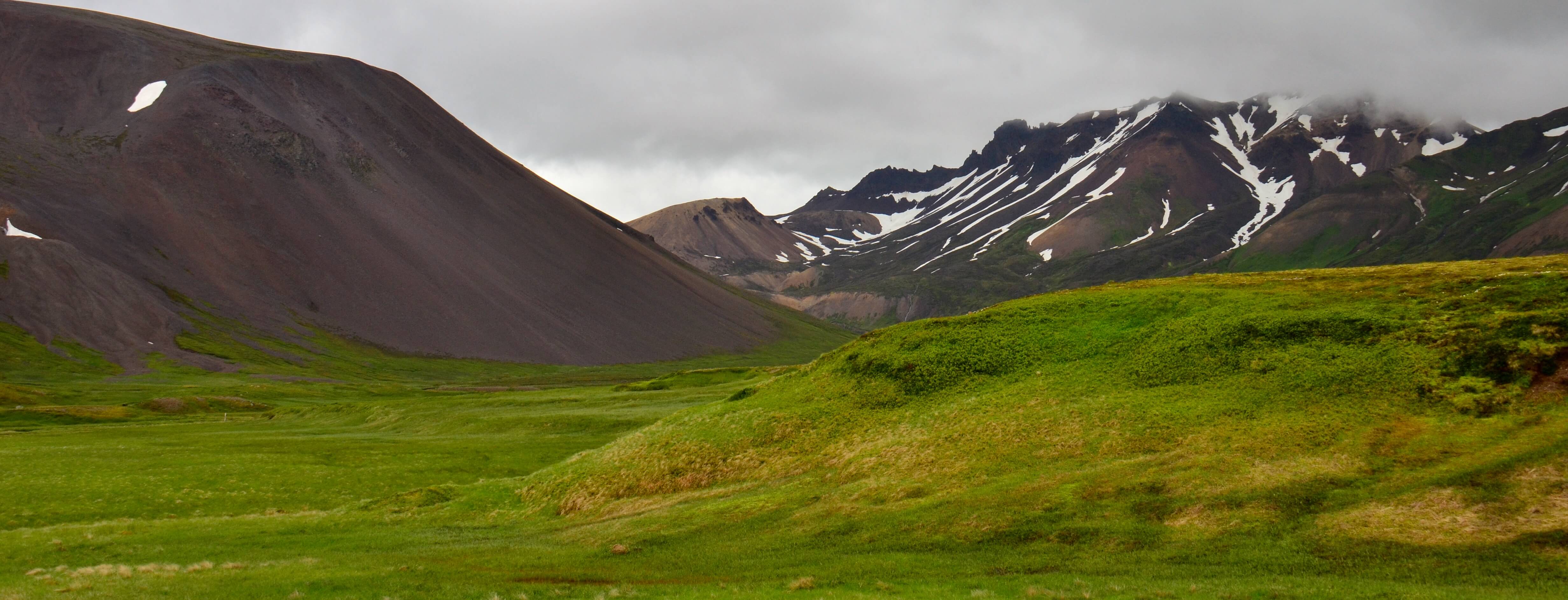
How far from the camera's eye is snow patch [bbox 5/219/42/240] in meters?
166

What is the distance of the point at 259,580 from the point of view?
27.2m

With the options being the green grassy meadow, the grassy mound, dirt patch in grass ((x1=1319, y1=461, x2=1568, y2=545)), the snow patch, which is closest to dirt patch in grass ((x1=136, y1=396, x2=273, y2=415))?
the green grassy meadow

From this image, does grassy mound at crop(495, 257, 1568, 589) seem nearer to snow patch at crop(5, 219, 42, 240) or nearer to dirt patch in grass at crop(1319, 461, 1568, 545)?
dirt patch in grass at crop(1319, 461, 1568, 545)

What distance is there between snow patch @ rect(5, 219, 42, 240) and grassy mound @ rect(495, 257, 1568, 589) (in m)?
174

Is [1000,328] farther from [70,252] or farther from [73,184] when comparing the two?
[73,184]

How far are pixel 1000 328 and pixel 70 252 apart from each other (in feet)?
605

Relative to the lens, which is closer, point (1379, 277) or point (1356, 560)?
point (1356, 560)

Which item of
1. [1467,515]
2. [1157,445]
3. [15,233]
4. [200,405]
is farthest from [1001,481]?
[15,233]

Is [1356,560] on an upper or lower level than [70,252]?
lower

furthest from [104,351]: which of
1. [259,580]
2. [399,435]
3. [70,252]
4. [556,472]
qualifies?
[259,580]

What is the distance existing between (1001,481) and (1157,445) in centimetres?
628

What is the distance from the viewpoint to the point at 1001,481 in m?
33.9

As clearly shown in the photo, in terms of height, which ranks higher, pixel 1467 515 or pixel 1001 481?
pixel 1001 481

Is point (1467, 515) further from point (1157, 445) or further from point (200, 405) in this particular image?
point (200, 405)
